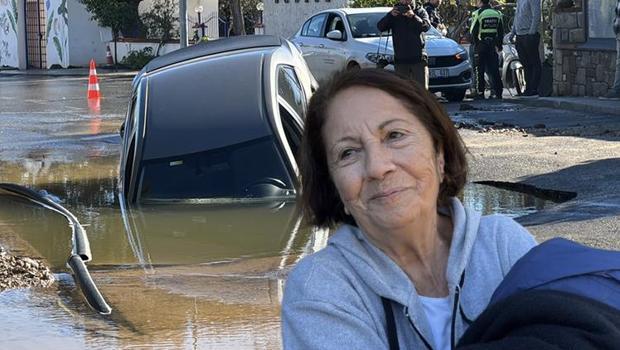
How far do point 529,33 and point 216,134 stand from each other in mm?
10770

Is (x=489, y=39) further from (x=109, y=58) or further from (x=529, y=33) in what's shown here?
(x=109, y=58)

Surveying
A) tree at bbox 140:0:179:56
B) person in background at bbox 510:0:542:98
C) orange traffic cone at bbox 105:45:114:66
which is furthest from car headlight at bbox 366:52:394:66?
tree at bbox 140:0:179:56

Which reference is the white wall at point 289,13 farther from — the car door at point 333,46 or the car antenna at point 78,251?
the car antenna at point 78,251

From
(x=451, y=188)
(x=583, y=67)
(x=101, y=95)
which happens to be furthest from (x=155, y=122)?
(x=101, y=95)

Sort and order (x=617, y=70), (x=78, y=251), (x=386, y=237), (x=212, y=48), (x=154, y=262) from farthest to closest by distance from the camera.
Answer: (x=617, y=70) → (x=212, y=48) → (x=78, y=251) → (x=154, y=262) → (x=386, y=237)

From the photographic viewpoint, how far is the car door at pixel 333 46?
67.3 ft

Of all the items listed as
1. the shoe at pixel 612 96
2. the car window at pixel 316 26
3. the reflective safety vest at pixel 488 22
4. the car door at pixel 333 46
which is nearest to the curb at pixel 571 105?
the shoe at pixel 612 96

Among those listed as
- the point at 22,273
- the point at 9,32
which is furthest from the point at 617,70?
the point at 9,32

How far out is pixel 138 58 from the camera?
139ft

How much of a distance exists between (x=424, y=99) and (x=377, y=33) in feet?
59.2

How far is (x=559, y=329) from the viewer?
2.10 metres

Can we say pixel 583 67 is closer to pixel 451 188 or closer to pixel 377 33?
pixel 377 33

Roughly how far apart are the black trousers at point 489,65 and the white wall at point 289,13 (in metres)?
20.5

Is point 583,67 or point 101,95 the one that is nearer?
point 583,67
